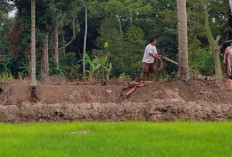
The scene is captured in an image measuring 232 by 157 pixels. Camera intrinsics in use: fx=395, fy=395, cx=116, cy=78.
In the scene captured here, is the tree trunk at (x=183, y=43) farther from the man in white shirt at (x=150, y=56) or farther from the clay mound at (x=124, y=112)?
the clay mound at (x=124, y=112)

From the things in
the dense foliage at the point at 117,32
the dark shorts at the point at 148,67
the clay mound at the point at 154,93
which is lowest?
the clay mound at the point at 154,93

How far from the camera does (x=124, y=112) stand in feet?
31.9

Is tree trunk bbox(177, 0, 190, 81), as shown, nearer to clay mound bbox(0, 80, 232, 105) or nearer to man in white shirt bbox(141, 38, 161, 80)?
clay mound bbox(0, 80, 232, 105)

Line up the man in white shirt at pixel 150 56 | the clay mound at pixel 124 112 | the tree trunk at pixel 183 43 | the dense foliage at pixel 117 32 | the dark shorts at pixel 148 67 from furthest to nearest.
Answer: the dense foliage at pixel 117 32
the dark shorts at pixel 148 67
the man in white shirt at pixel 150 56
the tree trunk at pixel 183 43
the clay mound at pixel 124 112

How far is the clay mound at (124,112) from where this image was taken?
31.3ft

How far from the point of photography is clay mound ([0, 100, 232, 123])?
9531 mm

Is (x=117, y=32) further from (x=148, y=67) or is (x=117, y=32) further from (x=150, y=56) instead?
(x=150, y=56)

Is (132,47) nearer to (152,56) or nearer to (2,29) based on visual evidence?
(2,29)

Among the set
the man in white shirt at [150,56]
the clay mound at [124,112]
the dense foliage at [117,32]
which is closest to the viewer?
the clay mound at [124,112]

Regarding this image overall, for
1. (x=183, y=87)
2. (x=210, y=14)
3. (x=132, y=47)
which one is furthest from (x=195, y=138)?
(x=132, y=47)

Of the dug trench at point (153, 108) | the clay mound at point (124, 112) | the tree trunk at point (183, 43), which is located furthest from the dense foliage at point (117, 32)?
the clay mound at point (124, 112)

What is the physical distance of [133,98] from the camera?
11.7 m

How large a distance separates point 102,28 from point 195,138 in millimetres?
35819

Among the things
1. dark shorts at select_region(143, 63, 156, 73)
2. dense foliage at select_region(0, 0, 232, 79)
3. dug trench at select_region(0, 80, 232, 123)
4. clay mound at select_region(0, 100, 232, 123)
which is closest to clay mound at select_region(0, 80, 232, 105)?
dug trench at select_region(0, 80, 232, 123)
